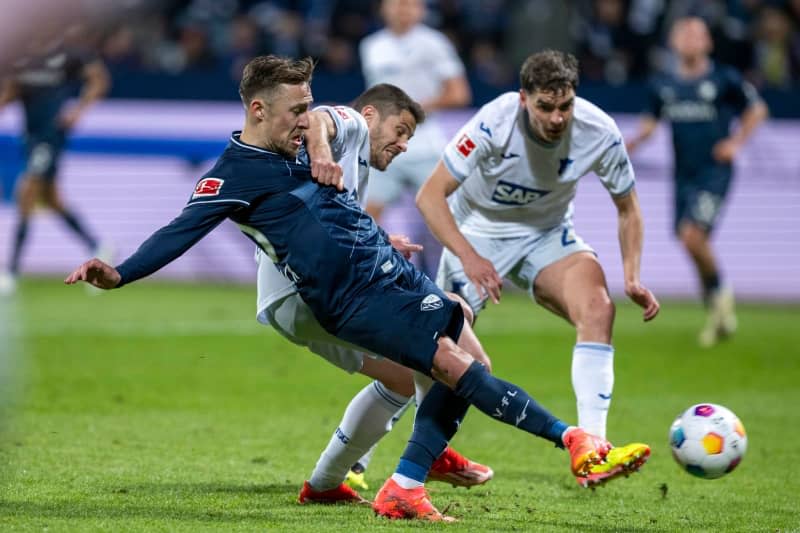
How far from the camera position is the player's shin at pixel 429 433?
4496 mm

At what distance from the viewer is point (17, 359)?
9352 millimetres

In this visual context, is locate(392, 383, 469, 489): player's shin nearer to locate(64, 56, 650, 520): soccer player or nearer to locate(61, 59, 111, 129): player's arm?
locate(64, 56, 650, 520): soccer player

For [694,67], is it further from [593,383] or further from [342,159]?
[342,159]

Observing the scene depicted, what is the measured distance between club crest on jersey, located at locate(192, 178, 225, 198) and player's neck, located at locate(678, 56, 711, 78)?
306 inches

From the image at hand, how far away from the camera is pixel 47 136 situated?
1366cm

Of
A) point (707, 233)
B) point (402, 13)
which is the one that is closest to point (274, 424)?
point (402, 13)

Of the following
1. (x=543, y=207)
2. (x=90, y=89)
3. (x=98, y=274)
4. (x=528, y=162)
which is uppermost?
(x=98, y=274)

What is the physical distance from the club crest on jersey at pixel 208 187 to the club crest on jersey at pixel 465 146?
165 cm

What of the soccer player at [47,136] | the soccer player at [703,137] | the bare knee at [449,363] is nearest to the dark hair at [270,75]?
the bare knee at [449,363]

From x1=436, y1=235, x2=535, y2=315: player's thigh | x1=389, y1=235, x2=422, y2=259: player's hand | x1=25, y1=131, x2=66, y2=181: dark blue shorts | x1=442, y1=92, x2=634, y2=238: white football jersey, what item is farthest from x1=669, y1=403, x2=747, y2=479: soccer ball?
x1=25, y1=131, x2=66, y2=181: dark blue shorts

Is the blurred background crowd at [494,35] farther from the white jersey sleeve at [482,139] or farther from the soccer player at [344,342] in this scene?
the soccer player at [344,342]

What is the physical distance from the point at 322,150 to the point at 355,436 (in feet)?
3.80

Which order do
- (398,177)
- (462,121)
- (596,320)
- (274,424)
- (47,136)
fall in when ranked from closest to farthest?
1. (596,320)
2. (274,424)
3. (398,177)
4. (47,136)
5. (462,121)

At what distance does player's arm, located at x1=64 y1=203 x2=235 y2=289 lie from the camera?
409cm
